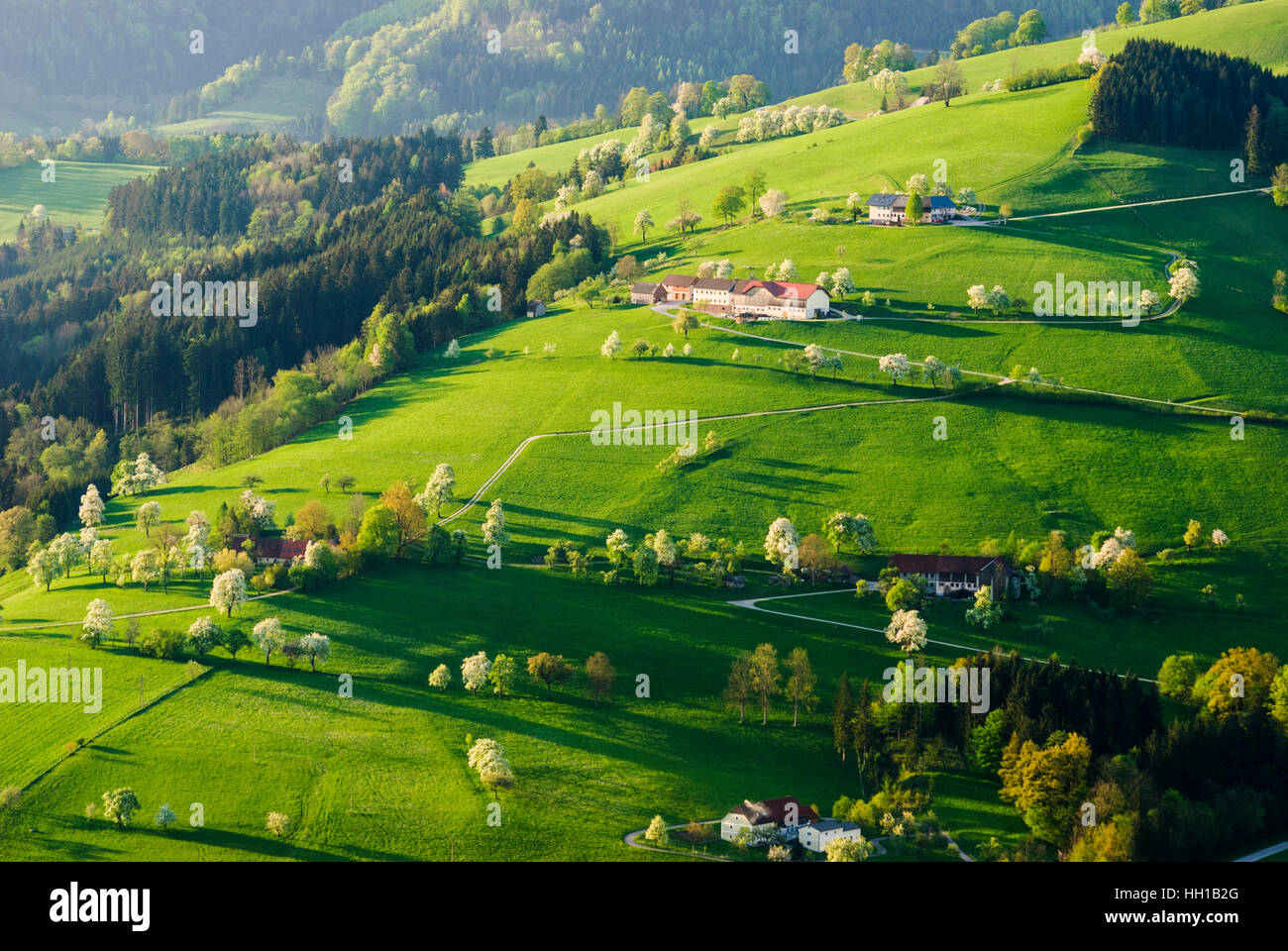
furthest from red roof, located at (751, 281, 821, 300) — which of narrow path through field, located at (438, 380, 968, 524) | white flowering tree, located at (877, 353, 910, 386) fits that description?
narrow path through field, located at (438, 380, 968, 524)

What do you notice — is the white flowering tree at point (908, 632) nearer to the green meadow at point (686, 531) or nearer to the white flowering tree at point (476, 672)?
the green meadow at point (686, 531)

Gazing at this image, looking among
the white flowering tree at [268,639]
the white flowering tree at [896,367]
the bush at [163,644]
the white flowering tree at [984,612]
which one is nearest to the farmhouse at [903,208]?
the white flowering tree at [896,367]

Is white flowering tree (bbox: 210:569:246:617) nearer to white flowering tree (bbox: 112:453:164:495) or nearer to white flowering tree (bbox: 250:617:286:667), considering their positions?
white flowering tree (bbox: 250:617:286:667)

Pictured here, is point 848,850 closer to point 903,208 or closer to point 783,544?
point 783,544

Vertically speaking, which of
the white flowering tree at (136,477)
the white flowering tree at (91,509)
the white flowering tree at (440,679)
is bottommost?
the white flowering tree at (440,679)

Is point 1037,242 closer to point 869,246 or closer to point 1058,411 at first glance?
point 869,246

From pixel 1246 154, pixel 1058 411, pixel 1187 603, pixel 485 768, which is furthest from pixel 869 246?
pixel 485 768
